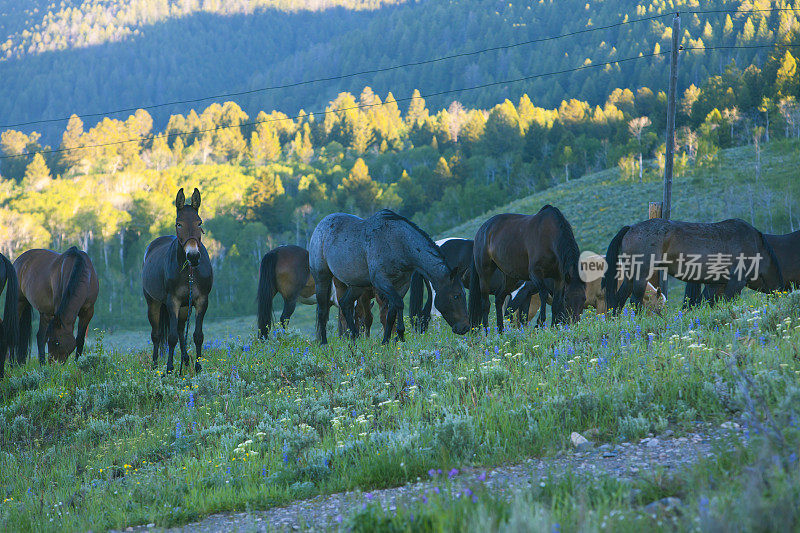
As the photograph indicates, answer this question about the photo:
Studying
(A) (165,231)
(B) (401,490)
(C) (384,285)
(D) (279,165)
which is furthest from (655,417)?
(D) (279,165)

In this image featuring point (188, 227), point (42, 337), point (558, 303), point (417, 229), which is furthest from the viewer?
point (42, 337)

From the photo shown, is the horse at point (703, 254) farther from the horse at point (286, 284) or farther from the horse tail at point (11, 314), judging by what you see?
the horse tail at point (11, 314)

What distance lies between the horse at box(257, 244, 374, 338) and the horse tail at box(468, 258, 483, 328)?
2.47 meters

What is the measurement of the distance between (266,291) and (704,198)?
54685 mm

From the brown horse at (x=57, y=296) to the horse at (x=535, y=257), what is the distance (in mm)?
7203

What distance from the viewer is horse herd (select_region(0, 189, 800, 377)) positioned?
1032 cm

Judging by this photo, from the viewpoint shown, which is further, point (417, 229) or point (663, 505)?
point (417, 229)

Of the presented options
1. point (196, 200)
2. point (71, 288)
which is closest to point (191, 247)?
point (196, 200)

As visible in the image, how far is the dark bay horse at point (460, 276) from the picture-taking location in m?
13.5

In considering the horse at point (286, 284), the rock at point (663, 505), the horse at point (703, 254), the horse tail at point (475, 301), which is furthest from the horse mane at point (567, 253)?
the rock at point (663, 505)

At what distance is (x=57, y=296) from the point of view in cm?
1237

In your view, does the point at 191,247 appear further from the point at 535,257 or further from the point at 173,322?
the point at 535,257

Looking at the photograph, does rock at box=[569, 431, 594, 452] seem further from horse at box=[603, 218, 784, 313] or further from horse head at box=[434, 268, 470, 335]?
horse at box=[603, 218, 784, 313]

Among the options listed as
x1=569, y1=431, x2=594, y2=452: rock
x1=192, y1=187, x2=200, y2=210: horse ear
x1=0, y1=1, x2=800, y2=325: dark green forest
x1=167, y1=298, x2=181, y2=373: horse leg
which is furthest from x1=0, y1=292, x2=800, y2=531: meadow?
x1=0, y1=1, x2=800, y2=325: dark green forest
